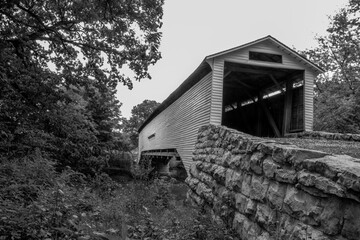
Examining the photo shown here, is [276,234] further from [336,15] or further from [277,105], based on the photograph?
[336,15]

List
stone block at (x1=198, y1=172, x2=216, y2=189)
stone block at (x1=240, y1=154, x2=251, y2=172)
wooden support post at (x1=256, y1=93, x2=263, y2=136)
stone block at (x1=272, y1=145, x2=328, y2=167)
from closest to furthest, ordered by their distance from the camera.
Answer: stone block at (x1=272, y1=145, x2=328, y2=167)
stone block at (x1=240, y1=154, x2=251, y2=172)
stone block at (x1=198, y1=172, x2=216, y2=189)
wooden support post at (x1=256, y1=93, x2=263, y2=136)

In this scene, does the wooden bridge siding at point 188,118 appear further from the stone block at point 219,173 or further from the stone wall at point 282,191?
the stone wall at point 282,191

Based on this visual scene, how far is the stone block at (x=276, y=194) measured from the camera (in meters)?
2.96

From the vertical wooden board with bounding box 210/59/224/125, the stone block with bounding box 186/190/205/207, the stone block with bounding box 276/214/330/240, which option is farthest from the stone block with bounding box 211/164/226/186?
the vertical wooden board with bounding box 210/59/224/125

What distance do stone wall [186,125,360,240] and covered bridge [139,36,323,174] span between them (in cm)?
354

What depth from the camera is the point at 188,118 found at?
10992mm

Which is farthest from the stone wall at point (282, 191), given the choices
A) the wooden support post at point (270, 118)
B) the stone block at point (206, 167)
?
the wooden support post at point (270, 118)

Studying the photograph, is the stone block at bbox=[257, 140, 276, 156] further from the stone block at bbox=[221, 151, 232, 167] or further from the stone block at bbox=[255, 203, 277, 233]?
the stone block at bbox=[221, 151, 232, 167]

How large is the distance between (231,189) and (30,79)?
5.24 metres

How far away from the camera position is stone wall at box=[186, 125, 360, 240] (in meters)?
2.14

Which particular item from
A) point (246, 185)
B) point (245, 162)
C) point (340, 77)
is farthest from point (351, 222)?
point (340, 77)

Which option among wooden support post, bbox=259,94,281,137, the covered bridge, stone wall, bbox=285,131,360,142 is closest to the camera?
stone wall, bbox=285,131,360,142

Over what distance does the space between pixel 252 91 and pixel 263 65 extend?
5030 mm

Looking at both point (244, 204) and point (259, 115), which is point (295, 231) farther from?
point (259, 115)
